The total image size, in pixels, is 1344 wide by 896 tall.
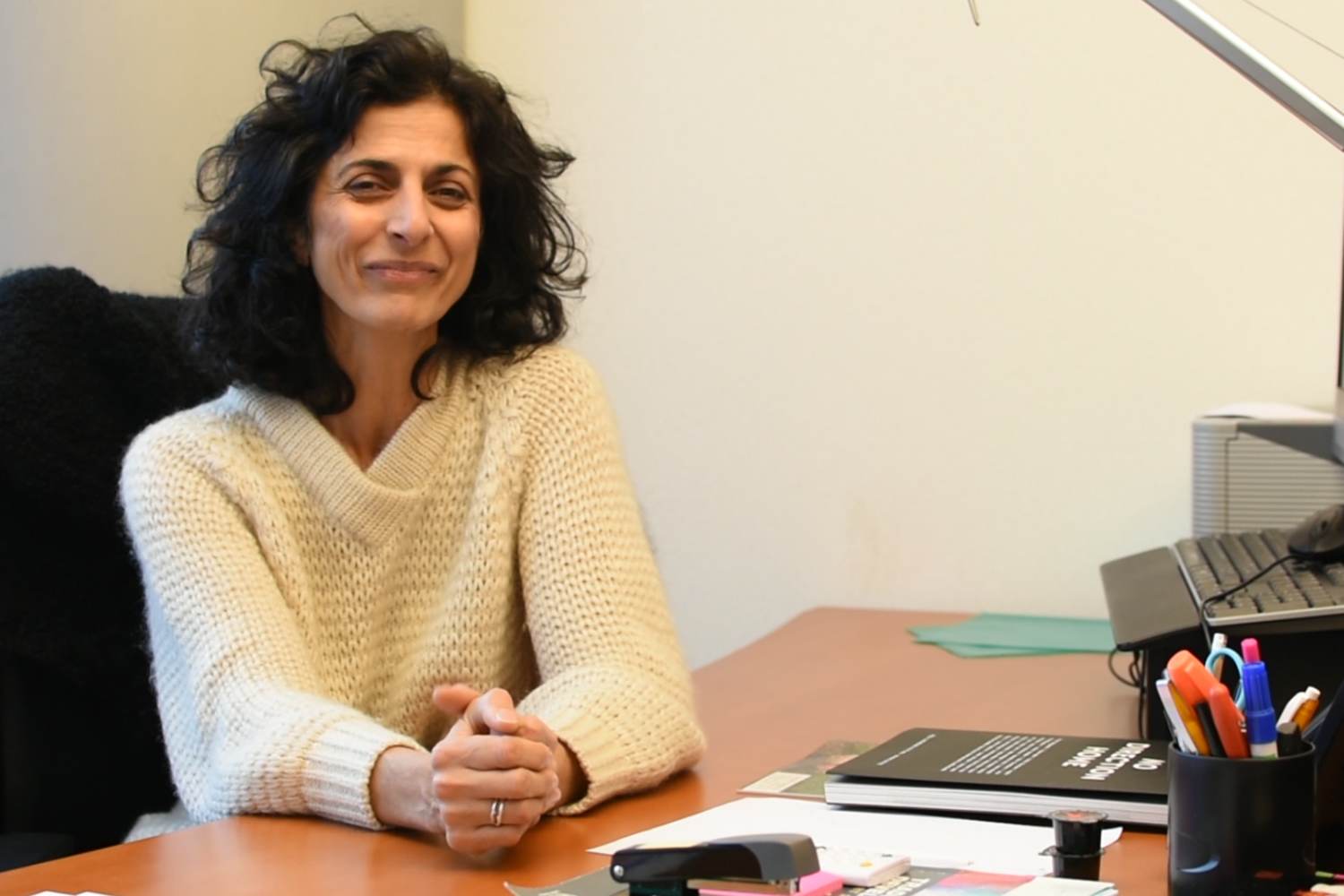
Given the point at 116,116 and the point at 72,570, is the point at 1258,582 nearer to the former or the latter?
the point at 72,570

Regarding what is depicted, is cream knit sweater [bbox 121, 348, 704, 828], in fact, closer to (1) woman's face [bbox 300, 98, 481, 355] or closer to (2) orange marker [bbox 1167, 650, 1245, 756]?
(1) woman's face [bbox 300, 98, 481, 355]

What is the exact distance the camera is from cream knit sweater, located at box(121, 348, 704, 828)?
113cm

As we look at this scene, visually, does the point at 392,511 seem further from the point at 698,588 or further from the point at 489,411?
the point at 698,588

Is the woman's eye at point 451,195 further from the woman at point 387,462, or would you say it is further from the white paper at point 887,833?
the white paper at point 887,833

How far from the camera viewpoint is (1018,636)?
1.79 m

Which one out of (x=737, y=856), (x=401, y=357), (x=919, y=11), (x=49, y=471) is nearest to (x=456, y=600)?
(x=401, y=357)

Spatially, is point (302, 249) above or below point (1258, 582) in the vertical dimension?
above

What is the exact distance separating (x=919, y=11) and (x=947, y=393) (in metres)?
0.53

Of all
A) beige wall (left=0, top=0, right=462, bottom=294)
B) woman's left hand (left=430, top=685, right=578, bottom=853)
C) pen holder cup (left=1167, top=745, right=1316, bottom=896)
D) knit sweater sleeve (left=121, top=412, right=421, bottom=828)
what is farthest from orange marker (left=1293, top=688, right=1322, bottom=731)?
beige wall (left=0, top=0, right=462, bottom=294)

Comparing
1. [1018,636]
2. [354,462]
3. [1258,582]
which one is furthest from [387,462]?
[1018,636]

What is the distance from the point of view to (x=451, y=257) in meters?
1.31

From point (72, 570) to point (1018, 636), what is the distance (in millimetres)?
1074

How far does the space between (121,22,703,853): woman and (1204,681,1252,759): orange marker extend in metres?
0.45

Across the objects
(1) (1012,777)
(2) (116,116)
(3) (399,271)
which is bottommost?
(1) (1012,777)
